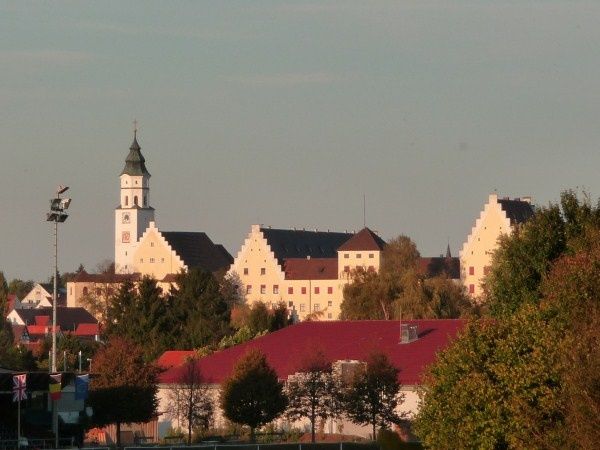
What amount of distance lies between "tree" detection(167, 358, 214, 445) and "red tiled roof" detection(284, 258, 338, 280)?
109308 mm

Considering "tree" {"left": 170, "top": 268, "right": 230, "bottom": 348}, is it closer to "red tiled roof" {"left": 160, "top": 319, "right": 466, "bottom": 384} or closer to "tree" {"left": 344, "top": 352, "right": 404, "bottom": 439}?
"red tiled roof" {"left": 160, "top": 319, "right": 466, "bottom": 384}

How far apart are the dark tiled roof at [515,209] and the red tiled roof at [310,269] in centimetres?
2931

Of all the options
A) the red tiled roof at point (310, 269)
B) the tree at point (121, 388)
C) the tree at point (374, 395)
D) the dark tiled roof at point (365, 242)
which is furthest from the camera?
the red tiled roof at point (310, 269)

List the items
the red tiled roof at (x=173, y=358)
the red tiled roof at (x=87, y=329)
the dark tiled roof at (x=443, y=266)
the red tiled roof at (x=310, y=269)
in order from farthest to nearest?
the red tiled roof at (x=310, y=269) < the red tiled roof at (x=87, y=329) < the dark tiled roof at (x=443, y=266) < the red tiled roof at (x=173, y=358)

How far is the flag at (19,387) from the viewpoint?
52844 millimetres

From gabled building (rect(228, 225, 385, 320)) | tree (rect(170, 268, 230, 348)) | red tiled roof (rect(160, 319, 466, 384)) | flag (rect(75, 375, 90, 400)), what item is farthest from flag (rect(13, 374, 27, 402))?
gabled building (rect(228, 225, 385, 320))

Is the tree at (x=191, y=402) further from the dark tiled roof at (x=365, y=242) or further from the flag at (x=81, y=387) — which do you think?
the dark tiled roof at (x=365, y=242)

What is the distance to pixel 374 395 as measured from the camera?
217ft

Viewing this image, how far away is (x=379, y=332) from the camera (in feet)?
256

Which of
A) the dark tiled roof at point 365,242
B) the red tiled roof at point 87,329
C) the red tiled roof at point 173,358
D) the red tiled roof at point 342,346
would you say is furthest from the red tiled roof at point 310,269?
the red tiled roof at point 342,346

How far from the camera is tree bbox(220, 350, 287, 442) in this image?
217 ft

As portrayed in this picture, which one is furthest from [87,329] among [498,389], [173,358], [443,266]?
[498,389]

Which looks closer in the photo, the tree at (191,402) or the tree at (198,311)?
the tree at (191,402)

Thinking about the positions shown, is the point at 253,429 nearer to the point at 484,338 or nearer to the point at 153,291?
the point at 484,338
